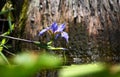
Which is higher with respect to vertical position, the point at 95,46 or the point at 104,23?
the point at 104,23

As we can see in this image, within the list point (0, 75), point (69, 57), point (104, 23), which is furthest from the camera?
point (104, 23)

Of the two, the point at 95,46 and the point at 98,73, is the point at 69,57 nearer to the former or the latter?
the point at 95,46

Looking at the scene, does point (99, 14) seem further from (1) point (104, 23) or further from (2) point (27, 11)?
(2) point (27, 11)

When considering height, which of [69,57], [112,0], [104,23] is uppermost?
[112,0]

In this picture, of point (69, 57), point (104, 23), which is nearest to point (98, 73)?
point (69, 57)

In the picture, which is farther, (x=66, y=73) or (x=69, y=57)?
(x=69, y=57)

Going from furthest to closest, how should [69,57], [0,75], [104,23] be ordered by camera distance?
[104,23] → [69,57] → [0,75]

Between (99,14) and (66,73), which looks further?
(99,14)

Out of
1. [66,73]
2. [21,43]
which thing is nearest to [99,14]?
[21,43]

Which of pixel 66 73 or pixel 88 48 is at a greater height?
pixel 66 73
